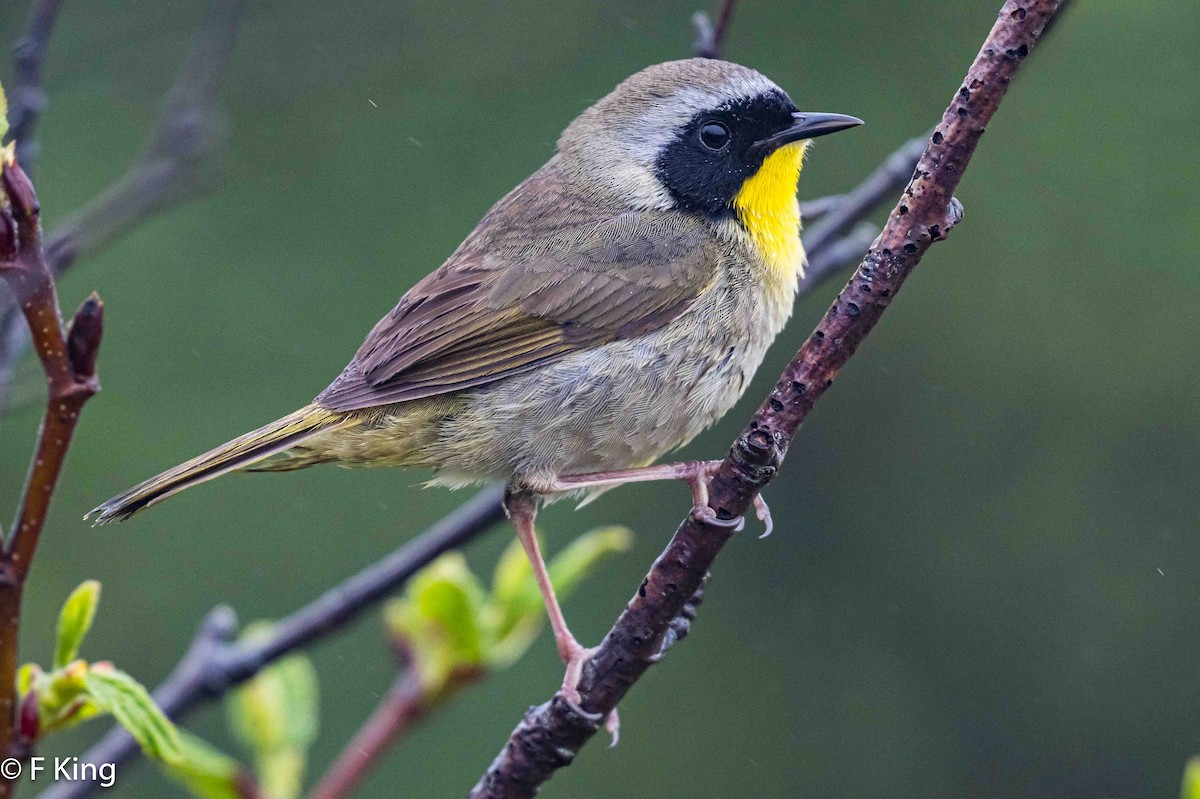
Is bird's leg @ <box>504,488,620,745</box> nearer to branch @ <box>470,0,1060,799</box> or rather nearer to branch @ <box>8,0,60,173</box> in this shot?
branch @ <box>470,0,1060,799</box>

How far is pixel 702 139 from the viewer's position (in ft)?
12.3

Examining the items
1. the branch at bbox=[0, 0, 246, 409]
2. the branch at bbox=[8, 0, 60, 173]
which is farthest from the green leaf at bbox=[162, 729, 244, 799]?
the branch at bbox=[8, 0, 60, 173]

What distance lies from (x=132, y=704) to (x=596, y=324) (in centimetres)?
179

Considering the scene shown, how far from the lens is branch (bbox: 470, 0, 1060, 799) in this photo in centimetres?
205

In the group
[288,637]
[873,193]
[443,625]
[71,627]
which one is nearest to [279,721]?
[288,637]

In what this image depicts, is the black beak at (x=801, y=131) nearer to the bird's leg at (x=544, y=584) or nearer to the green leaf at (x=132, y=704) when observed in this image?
the bird's leg at (x=544, y=584)

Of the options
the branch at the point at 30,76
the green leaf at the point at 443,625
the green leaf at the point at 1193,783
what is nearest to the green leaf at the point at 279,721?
the green leaf at the point at 443,625

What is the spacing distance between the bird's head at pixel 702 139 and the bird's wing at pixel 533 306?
4.6 inches

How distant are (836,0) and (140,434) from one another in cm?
519

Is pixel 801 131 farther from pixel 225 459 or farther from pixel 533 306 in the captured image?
pixel 225 459

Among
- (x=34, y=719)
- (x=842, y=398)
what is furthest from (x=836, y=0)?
(x=34, y=719)

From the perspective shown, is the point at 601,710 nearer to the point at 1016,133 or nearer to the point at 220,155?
the point at 220,155

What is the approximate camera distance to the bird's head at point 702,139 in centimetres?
369

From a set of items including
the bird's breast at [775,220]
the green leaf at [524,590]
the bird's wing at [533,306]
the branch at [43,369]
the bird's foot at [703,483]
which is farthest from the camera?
the bird's breast at [775,220]
